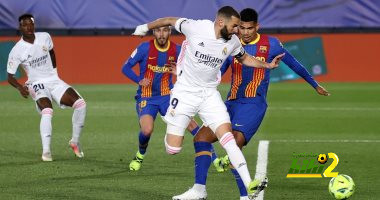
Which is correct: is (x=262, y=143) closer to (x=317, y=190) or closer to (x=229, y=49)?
(x=317, y=190)

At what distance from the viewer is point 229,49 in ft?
29.7

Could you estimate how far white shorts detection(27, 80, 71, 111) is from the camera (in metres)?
12.8

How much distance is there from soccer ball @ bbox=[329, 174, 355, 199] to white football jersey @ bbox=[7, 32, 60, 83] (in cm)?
505

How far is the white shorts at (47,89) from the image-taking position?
12.8 meters

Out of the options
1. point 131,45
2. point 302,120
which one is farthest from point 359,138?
point 131,45

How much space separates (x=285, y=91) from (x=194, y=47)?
14.0 m

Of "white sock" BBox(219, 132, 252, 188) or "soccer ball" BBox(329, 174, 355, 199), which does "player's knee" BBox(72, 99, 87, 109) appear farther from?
"soccer ball" BBox(329, 174, 355, 199)

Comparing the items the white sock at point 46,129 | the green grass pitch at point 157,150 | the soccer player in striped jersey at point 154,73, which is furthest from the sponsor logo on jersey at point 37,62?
the soccer player in striped jersey at point 154,73

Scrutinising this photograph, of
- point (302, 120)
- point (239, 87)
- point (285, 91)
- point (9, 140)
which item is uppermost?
point (285, 91)

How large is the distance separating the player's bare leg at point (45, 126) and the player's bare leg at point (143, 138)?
3.80 ft

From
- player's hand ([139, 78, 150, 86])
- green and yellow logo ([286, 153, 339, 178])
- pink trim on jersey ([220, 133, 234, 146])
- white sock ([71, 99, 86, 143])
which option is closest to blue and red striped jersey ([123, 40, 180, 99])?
player's hand ([139, 78, 150, 86])

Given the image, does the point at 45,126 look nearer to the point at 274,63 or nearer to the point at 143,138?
the point at 143,138

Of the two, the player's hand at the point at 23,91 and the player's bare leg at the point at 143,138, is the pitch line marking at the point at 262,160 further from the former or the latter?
the player's hand at the point at 23,91

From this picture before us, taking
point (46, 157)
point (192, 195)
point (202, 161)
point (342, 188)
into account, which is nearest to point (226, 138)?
point (202, 161)
